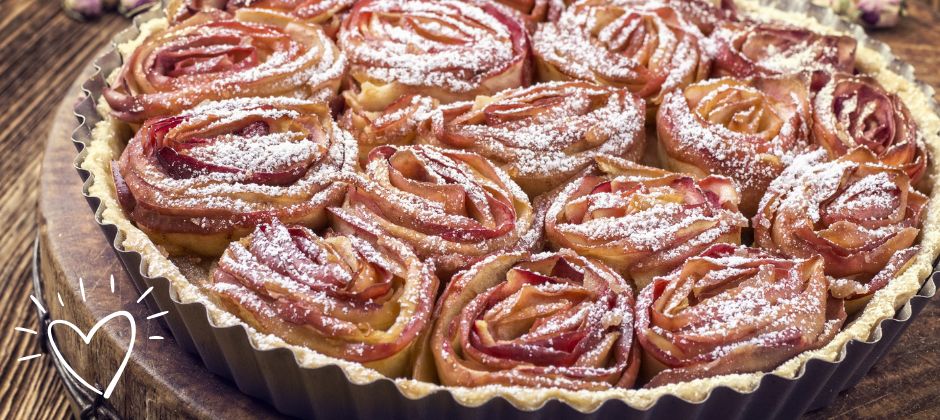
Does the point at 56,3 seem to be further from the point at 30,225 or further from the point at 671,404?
the point at 671,404

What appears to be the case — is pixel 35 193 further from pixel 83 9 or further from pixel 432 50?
pixel 432 50

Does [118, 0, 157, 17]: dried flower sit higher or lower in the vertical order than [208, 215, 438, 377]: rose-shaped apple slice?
lower

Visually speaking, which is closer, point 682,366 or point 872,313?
point 682,366

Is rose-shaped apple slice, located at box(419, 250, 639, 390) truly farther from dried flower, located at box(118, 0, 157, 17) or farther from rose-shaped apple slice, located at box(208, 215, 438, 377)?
dried flower, located at box(118, 0, 157, 17)

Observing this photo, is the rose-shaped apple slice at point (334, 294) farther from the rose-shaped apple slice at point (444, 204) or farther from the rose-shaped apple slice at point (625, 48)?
the rose-shaped apple slice at point (625, 48)

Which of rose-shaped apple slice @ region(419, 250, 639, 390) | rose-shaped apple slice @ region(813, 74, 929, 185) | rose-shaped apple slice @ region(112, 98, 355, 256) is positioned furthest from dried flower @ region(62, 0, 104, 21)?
rose-shaped apple slice @ region(813, 74, 929, 185)

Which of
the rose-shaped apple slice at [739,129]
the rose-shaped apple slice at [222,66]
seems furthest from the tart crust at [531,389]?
the rose-shaped apple slice at [739,129]

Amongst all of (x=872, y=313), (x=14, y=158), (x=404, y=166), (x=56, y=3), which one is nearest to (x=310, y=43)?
→ (x=404, y=166)
